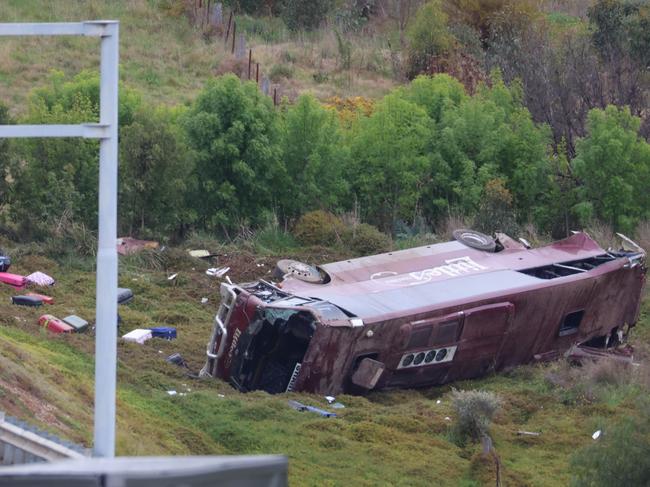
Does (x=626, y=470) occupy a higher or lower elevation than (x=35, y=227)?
higher

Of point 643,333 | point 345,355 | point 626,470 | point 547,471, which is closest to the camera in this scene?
point 626,470

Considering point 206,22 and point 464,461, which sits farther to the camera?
point 206,22

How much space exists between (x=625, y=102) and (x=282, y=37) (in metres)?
15.6

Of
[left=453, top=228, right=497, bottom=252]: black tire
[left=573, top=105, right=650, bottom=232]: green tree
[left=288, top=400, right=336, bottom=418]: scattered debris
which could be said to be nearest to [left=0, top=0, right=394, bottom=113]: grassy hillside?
[left=573, top=105, right=650, bottom=232]: green tree

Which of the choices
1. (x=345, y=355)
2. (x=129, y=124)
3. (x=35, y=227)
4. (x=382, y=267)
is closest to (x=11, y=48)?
(x=129, y=124)

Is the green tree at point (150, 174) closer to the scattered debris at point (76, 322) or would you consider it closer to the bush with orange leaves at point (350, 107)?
the scattered debris at point (76, 322)

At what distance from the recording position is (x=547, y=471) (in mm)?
14469

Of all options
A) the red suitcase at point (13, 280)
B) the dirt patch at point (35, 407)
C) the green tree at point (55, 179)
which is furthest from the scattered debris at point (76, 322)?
the dirt patch at point (35, 407)

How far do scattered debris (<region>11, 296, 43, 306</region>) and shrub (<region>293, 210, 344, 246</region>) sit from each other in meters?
7.21

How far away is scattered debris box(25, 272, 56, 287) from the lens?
2066 cm

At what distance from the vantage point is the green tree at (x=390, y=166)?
2655 centimetres

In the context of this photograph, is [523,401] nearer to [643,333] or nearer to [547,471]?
[547,471]

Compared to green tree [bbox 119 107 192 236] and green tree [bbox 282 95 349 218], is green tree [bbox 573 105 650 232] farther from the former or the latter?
green tree [bbox 119 107 192 236]

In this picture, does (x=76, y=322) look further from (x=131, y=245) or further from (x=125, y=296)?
(x=131, y=245)
